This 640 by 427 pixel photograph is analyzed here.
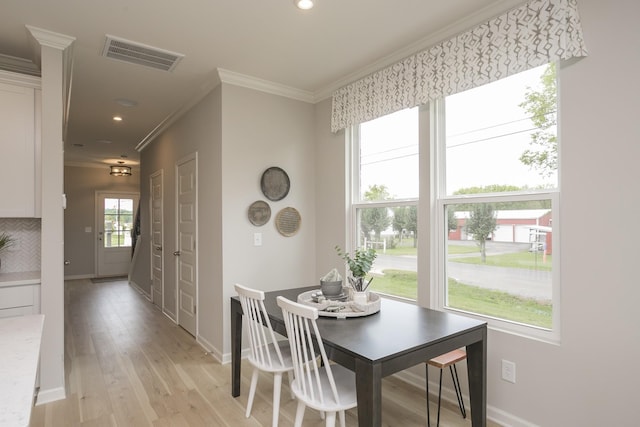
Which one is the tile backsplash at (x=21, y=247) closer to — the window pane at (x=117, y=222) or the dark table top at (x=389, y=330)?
the dark table top at (x=389, y=330)

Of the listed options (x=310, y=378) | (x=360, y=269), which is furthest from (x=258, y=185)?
(x=310, y=378)

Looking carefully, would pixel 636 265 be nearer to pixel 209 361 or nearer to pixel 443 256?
pixel 443 256

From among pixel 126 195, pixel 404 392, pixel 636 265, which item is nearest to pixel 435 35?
pixel 636 265

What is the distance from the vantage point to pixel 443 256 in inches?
105

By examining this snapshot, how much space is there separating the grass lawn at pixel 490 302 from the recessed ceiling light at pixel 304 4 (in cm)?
209

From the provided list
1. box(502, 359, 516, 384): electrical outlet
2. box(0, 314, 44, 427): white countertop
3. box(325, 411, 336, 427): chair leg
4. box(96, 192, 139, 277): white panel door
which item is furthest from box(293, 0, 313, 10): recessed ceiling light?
box(96, 192, 139, 277): white panel door

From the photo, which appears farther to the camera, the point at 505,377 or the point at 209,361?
the point at 209,361

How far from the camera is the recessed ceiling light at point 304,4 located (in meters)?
2.20

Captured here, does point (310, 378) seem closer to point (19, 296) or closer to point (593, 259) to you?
point (593, 259)

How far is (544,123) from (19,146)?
3599 millimetres

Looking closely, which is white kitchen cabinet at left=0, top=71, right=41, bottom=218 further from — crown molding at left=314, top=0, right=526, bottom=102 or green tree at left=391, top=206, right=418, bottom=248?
green tree at left=391, top=206, right=418, bottom=248

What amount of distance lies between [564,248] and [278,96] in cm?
278

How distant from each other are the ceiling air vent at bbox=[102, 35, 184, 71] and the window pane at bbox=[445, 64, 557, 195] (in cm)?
225

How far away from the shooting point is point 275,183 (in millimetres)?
3557
